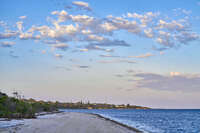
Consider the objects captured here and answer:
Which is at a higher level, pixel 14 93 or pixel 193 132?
pixel 14 93

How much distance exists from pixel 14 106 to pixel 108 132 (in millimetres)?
32553

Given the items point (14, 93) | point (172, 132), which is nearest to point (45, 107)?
point (14, 93)

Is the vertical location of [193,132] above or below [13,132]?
below

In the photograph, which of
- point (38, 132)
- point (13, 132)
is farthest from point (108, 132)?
point (13, 132)

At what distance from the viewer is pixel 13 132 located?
2481cm

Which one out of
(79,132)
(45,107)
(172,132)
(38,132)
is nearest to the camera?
(38,132)

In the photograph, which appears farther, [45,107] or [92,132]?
[45,107]

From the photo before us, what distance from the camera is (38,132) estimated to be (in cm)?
2595

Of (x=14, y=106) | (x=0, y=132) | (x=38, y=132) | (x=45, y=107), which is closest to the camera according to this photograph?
(x=0, y=132)

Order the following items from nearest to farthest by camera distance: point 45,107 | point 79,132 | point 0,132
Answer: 1. point 0,132
2. point 79,132
3. point 45,107

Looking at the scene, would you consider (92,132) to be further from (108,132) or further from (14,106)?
(14,106)

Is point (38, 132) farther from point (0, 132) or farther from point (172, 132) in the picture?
point (172, 132)

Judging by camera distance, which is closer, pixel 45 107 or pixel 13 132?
pixel 13 132

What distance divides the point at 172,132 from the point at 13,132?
2617 centimetres
